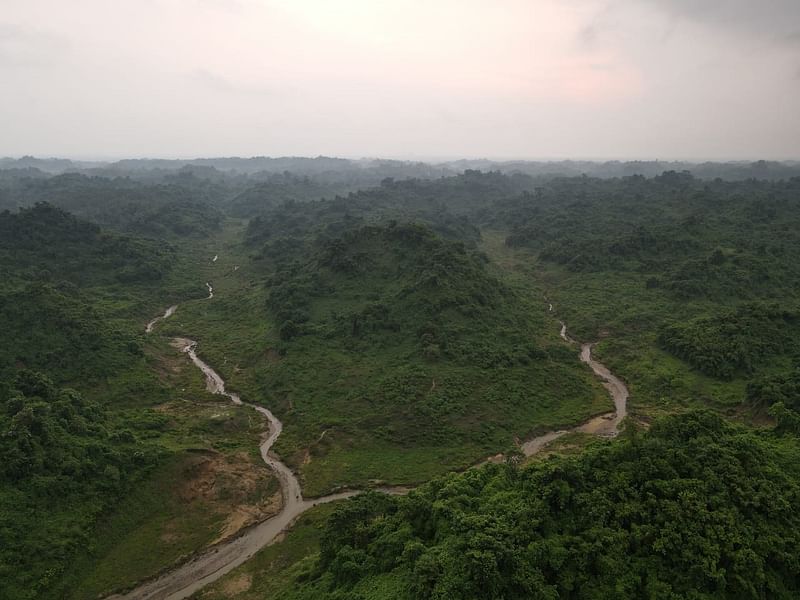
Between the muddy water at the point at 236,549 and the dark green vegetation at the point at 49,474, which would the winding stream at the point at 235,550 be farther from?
the dark green vegetation at the point at 49,474

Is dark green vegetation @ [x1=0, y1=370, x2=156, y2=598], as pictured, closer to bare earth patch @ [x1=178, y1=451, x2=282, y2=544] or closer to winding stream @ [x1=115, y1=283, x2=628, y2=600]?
bare earth patch @ [x1=178, y1=451, x2=282, y2=544]

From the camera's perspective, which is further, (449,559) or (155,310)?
(155,310)

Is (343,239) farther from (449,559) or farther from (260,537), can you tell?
(449,559)

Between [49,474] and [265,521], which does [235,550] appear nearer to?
[265,521]

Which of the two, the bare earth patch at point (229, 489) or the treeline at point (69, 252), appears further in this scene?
the treeline at point (69, 252)

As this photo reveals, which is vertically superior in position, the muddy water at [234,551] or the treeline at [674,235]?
the treeline at [674,235]

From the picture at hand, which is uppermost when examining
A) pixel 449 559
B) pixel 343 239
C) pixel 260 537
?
pixel 343 239

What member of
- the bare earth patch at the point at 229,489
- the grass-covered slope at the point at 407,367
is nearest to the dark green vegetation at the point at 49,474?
the bare earth patch at the point at 229,489

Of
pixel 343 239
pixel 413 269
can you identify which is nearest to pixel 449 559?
pixel 413 269
